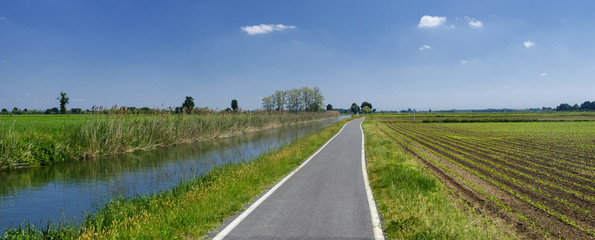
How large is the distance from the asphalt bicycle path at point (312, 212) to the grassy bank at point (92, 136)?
1463cm

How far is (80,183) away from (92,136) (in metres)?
7.81

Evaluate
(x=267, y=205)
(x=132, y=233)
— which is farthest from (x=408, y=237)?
(x=132, y=233)

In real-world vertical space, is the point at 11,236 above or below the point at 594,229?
above

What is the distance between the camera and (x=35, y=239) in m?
6.02

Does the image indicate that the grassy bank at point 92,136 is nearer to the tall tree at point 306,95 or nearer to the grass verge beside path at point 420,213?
the grass verge beside path at point 420,213

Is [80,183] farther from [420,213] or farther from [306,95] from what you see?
[306,95]

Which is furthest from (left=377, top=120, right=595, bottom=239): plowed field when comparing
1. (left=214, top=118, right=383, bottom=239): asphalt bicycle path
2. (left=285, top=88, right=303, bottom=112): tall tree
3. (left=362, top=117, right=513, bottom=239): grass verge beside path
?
(left=285, top=88, right=303, bottom=112): tall tree

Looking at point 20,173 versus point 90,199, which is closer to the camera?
point 90,199

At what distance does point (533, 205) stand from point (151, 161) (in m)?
18.9

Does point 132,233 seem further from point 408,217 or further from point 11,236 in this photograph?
point 408,217

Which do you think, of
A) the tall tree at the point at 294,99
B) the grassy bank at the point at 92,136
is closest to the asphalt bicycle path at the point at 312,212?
A: the grassy bank at the point at 92,136

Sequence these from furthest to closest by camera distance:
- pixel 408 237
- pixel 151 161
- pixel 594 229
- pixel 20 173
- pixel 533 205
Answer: pixel 151 161
pixel 20 173
pixel 533 205
pixel 594 229
pixel 408 237

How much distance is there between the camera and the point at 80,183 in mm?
13773

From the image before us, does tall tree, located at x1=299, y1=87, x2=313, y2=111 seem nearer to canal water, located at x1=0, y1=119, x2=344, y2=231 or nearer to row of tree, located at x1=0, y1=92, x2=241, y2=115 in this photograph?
row of tree, located at x1=0, y1=92, x2=241, y2=115
